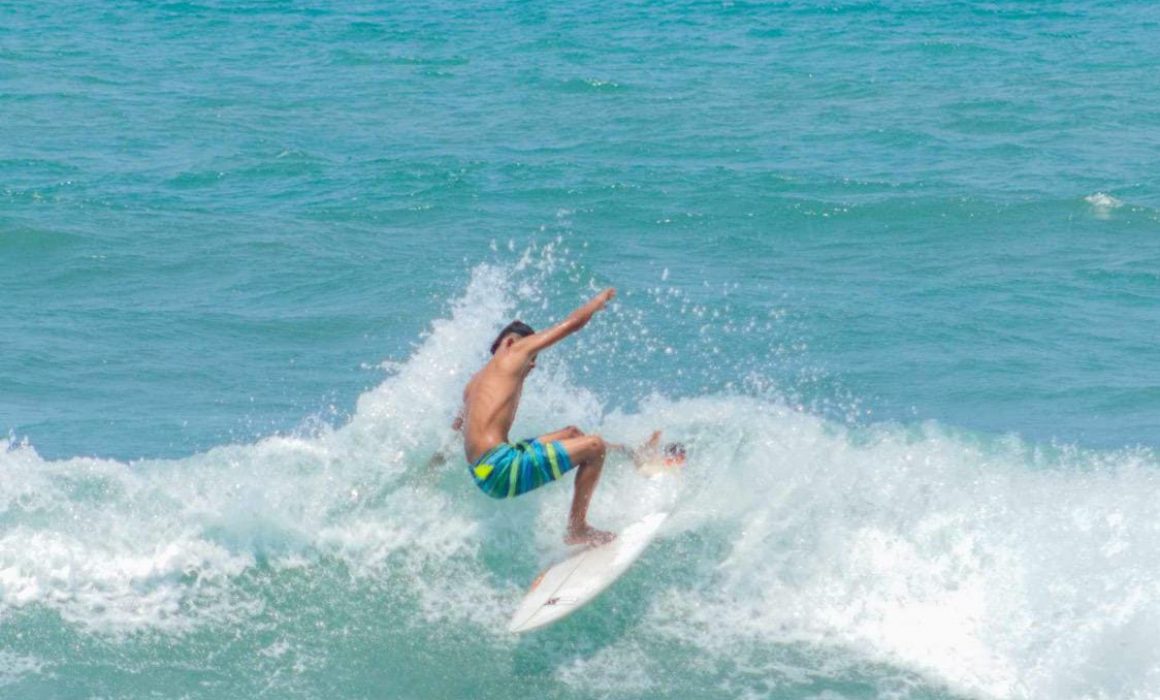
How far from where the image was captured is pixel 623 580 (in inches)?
348

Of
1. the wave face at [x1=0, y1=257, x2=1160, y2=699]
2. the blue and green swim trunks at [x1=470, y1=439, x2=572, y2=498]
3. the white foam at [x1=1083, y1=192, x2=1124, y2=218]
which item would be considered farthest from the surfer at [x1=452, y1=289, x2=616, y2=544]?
the white foam at [x1=1083, y1=192, x2=1124, y2=218]

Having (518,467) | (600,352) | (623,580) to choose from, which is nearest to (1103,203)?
(600,352)

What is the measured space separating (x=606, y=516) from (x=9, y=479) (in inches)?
145

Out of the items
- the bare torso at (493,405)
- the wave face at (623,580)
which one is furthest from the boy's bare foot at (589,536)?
the bare torso at (493,405)

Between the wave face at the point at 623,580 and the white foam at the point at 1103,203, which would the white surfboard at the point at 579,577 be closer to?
the wave face at the point at 623,580

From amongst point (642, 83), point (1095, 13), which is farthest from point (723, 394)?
point (1095, 13)

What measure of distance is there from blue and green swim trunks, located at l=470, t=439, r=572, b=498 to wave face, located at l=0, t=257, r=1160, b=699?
2.21 ft

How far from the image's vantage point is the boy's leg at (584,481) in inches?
344

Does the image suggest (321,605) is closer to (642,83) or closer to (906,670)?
(906,670)

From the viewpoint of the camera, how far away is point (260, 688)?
313 inches

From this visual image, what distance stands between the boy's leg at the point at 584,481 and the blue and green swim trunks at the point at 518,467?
0.09 metres

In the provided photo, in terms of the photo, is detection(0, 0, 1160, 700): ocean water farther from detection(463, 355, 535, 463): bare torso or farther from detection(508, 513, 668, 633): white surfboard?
detection(463, 355, 535, 463): bare torso

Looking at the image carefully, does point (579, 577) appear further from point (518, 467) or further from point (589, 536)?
point (518, 467)

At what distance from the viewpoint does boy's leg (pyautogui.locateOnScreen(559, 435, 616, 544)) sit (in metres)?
8.73
